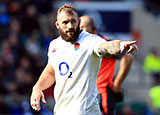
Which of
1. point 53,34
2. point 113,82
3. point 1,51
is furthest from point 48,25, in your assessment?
point 113,82

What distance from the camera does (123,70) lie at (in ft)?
20.6

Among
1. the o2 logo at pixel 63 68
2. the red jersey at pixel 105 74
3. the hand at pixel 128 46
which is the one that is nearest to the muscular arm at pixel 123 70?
the red jersey at pixel 105 74

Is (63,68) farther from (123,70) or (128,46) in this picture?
(123,70)

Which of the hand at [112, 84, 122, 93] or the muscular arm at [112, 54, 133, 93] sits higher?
the muscular arm at [112, 54, 133, 93]

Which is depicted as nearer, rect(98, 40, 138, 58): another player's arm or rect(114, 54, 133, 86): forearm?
rect(98, 40, 138, 58): another player's arm

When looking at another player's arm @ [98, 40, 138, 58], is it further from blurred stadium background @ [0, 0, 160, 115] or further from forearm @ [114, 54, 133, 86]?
blurred stadium background @ [0, 0, 160, 115]

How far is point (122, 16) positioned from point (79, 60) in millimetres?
13937

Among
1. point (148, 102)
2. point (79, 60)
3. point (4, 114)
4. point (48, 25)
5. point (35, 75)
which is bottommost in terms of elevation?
point (148, 102)

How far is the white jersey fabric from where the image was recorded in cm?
466

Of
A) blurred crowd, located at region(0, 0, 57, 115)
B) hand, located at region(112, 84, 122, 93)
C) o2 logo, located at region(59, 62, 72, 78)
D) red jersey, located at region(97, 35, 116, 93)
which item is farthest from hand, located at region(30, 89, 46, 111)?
blurred crowd, located at region(0, 0, 57, 115)

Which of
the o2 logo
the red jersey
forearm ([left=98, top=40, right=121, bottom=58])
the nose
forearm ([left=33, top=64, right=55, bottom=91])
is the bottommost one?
the red jersey

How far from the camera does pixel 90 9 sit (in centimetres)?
1772

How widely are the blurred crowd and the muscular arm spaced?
227 inches

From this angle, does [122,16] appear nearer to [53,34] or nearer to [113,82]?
[53,34]
